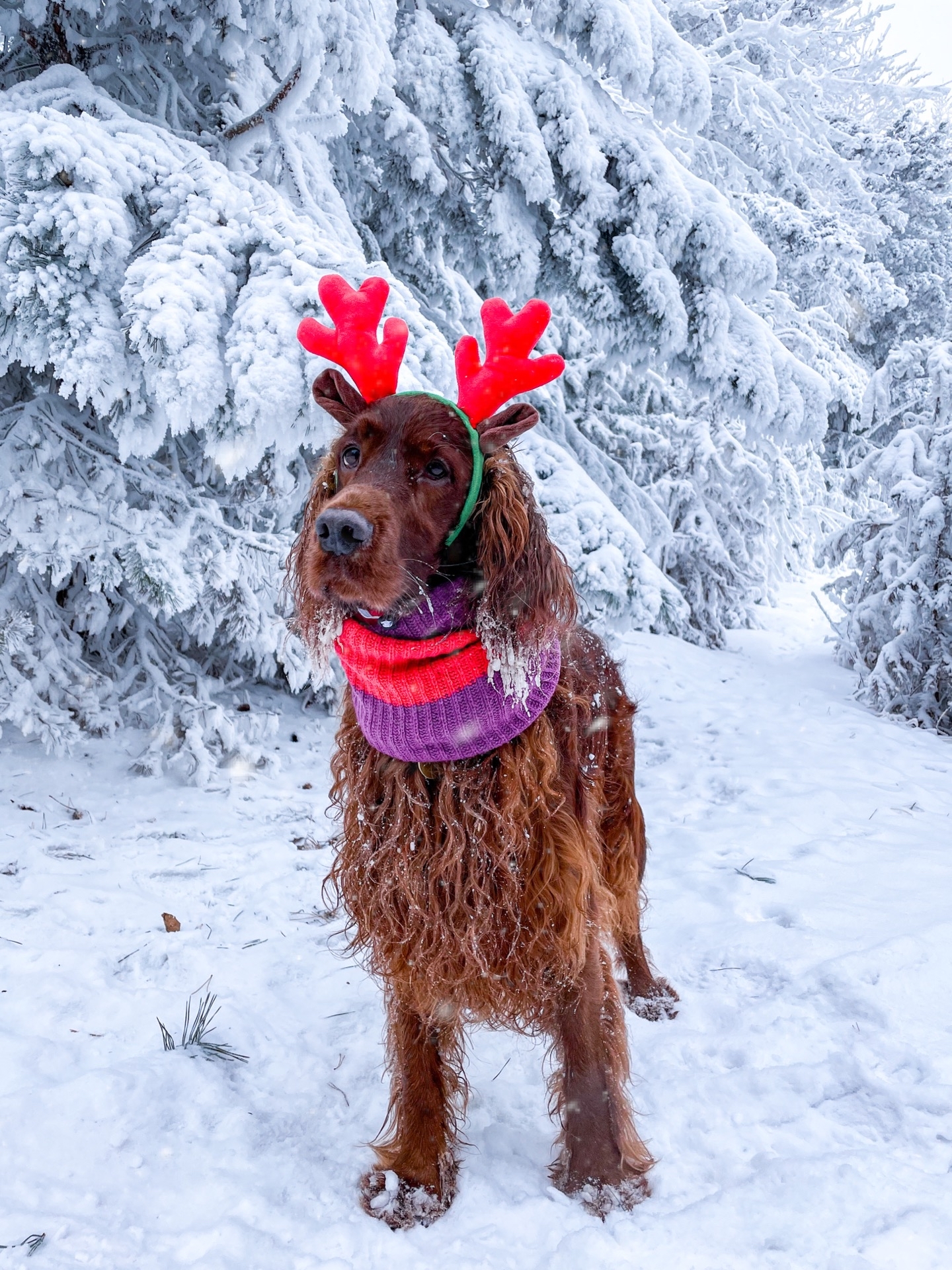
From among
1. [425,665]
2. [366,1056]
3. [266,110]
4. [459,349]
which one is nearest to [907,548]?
[266,110]

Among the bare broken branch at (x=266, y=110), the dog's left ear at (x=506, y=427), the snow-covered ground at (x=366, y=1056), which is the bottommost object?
the snow-covered ground at (x=366, y=1056)

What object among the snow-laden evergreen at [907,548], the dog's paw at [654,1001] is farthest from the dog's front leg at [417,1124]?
the snow-laden evergreen at [907,548]

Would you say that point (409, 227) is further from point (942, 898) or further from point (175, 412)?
point (942, 898)

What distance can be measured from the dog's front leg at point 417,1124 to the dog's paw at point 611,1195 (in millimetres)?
294

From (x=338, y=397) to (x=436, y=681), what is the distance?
670 mm

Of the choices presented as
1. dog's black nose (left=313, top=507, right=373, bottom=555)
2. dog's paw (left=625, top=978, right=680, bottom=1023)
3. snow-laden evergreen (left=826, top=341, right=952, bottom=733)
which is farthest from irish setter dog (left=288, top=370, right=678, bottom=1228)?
snow-laden evergreen (left=826, top=341, right=952, bottom=733)

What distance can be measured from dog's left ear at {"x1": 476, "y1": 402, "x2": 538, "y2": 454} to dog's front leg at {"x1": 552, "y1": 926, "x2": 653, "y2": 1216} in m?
1.08

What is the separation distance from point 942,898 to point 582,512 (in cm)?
230

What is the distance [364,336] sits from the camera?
5.52ft

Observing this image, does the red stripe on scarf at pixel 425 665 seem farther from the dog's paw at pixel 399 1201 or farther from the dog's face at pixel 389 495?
the dog's paw at pixel 399 1201

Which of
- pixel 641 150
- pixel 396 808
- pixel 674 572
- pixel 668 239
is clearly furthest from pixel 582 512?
pixel 674 572

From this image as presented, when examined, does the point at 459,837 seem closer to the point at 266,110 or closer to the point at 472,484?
the point at 472,484

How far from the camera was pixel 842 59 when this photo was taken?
1255 cm

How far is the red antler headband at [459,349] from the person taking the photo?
63.0 inches
